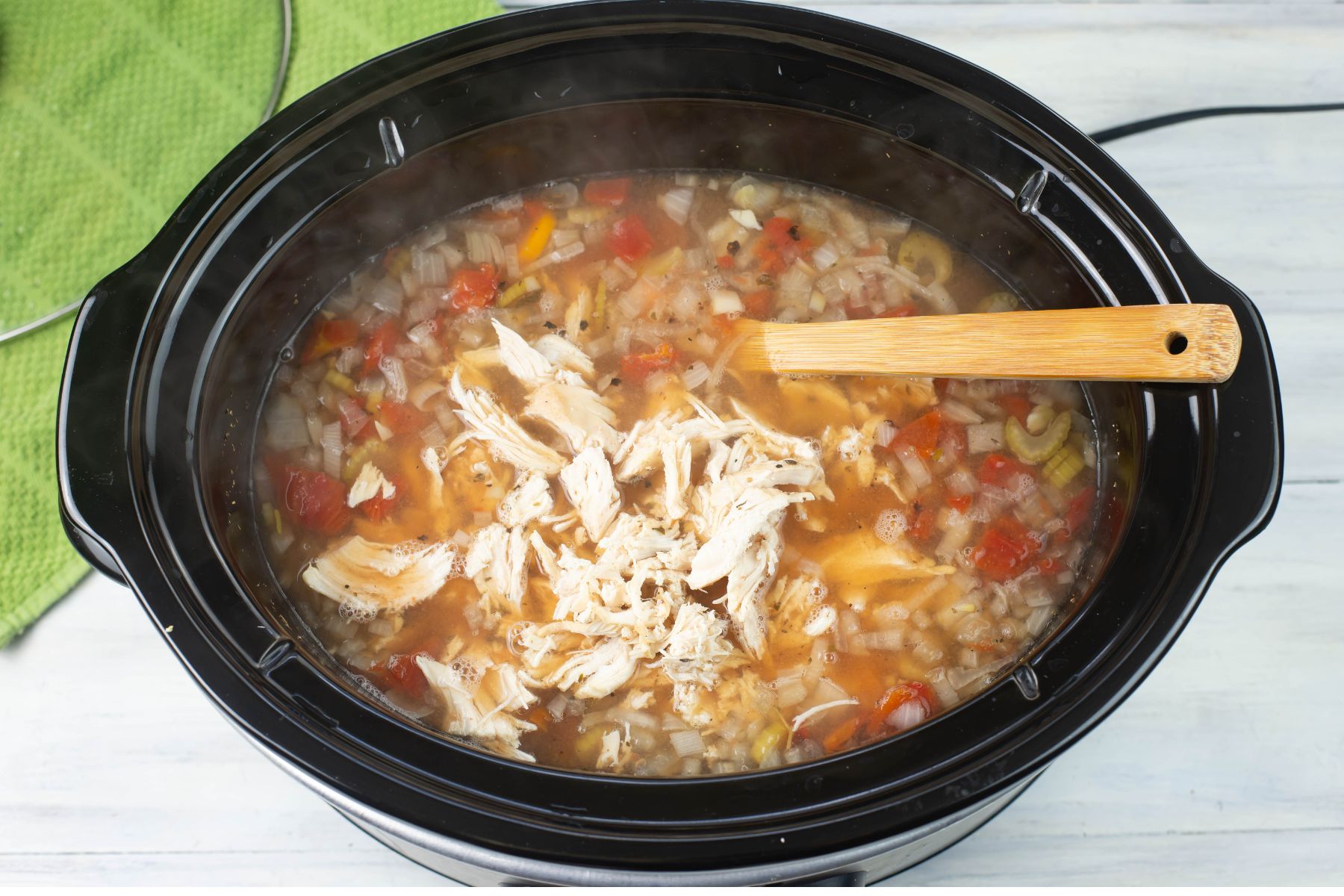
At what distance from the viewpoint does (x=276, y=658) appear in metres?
1.42

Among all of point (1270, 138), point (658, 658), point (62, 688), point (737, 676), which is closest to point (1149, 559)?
point (737, 676)

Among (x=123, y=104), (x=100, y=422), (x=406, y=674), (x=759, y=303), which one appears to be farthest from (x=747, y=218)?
(x=123, y=104)

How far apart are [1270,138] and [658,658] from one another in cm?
196

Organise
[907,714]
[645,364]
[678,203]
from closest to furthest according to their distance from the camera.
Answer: [907,714] → [645,364] → [678,203]

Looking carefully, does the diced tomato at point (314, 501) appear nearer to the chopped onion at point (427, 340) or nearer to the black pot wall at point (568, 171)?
the black pot wall at point (568, 171)

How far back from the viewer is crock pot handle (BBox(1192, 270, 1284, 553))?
4.57 feet

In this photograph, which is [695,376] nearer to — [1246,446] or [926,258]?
[926,258]

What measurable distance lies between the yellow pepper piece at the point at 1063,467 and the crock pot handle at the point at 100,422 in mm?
1592

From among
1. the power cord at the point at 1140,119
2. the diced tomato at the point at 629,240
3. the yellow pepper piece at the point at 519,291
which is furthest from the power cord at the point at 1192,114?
the yellow pepper piece at the point at 519,291

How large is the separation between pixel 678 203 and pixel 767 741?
1.10 meters

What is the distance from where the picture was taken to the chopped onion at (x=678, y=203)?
1973 mm

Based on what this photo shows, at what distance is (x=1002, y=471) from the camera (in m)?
1.79

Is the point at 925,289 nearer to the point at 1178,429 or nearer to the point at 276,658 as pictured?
the point at 1178,429

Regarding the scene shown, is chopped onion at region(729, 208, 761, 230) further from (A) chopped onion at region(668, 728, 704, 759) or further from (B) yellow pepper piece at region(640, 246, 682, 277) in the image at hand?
(A) chopped onion at region(668, 728, 704, 759)
